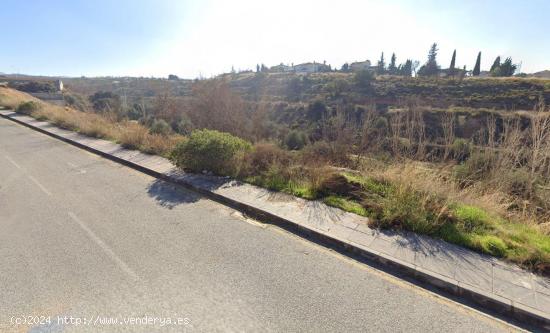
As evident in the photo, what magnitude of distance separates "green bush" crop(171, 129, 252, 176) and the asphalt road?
1525 mm

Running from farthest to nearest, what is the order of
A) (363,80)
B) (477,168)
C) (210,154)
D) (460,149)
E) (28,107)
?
(363,80) < (28,107) < (460,149) < (210,154) < (477,168)

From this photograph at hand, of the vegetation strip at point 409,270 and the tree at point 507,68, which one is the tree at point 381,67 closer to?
the tree at point 507,68

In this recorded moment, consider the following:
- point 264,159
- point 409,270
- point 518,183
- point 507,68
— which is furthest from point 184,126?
point 507,68

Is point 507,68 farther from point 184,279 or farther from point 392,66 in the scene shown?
point 184,279

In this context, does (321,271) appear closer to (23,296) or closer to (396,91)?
(23,296)

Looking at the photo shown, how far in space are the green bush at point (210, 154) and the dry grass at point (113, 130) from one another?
6.11 ft

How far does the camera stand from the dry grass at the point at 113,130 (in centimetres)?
884

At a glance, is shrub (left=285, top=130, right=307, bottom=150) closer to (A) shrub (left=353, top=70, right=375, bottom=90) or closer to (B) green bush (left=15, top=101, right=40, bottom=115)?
(B) green bush (left=15, top=101, right=40, bottom=115)

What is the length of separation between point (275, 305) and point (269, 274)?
1.66ft

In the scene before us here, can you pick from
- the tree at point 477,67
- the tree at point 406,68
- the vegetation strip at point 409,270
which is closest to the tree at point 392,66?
the tree at point 406,68

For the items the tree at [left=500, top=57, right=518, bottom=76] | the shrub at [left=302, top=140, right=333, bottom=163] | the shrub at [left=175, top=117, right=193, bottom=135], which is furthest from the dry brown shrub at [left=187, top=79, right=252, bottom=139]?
the tree at [left=500, top=57, right=518, bottom=76]

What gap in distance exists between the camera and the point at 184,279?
10.5 feet

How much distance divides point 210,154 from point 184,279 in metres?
3.81

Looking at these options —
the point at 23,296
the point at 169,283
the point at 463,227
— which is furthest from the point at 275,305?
the point at 463,227
